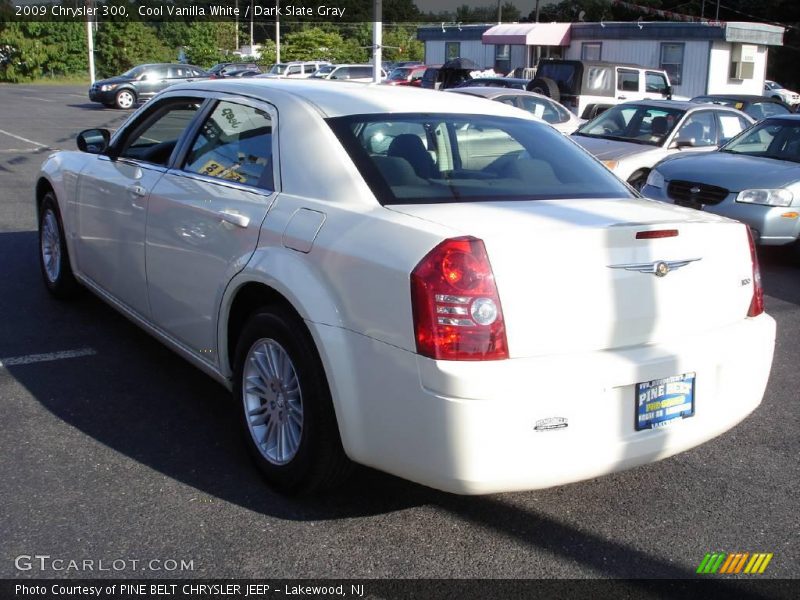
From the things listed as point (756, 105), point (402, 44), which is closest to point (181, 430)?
point (756, 105)

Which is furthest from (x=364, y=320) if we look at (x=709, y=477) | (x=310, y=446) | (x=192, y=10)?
(x=192, y=10)

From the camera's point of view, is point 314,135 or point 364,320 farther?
point 314,135

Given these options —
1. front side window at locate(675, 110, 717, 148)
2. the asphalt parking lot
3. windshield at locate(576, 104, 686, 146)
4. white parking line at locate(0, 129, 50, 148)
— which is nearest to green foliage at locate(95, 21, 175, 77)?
white parking line at locate(0, 129, 50, 148)

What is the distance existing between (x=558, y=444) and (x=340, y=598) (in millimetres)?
899

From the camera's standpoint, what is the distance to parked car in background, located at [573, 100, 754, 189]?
11398mm

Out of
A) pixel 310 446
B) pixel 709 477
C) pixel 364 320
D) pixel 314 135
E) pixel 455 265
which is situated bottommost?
pixel 709 477

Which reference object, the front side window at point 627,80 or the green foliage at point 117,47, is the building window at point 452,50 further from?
the front side window at point 627,80

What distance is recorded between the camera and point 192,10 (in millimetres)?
66188

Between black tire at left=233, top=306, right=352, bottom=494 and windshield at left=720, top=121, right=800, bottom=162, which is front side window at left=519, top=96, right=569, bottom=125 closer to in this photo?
windshield at left=720, top=121, right=800, bottom=162

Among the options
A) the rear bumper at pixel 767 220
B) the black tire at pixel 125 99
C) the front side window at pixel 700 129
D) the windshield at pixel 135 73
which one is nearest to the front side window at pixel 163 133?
the rear bumper at pixel 767 220

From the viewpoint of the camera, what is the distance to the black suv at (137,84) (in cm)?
3130

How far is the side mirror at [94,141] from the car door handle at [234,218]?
2.12m

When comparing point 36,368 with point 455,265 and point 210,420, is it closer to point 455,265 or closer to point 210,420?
point 210,420

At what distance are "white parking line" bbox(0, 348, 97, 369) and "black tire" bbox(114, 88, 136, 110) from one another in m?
27.9
